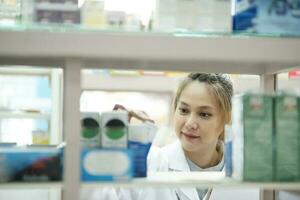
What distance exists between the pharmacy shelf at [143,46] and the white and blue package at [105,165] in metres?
0.28

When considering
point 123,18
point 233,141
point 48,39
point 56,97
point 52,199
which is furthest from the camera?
point 56,97

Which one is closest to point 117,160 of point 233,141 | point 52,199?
point 233,141

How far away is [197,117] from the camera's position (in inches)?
88.6

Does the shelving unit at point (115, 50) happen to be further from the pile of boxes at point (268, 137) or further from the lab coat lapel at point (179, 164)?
the lab coat lapel at point (179, 164)

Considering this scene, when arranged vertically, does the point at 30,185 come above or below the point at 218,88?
below

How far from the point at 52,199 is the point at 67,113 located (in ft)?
6.97

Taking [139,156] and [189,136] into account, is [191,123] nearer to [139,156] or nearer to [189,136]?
[189,136]

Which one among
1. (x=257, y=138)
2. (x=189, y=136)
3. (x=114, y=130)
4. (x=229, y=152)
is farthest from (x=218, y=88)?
(x=114, y=130)

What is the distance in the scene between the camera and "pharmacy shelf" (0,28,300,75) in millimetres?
1139

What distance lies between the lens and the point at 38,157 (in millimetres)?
1237

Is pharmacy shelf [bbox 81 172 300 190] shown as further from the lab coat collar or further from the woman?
the lab coat collar

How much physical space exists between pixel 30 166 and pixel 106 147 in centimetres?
23

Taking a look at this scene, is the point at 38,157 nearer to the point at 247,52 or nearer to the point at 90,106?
the point at 247,52

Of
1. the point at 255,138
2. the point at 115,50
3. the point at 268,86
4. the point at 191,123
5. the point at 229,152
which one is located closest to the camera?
the point at 115,50
